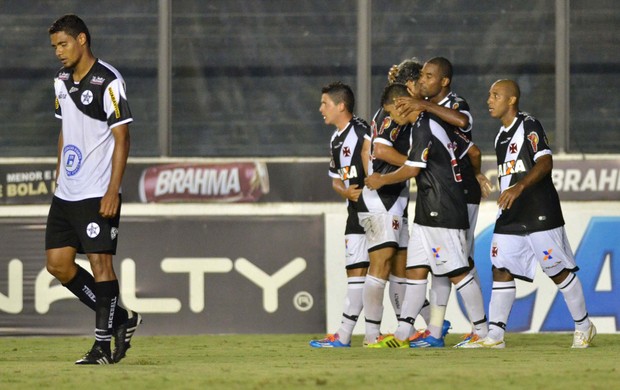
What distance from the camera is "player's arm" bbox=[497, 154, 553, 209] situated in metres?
9.16

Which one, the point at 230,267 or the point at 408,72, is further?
the point at 230,267

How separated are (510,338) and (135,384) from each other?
535 centimetres

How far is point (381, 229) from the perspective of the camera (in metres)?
9.80

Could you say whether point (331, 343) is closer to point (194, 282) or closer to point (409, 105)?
point (409, 105)

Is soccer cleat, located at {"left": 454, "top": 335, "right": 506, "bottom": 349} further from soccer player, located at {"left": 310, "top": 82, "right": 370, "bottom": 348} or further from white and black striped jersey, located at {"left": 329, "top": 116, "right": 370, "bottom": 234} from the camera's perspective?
white and black striped jersey, located at {"left": 329, "top": 116, "right": 370, "bottom": 234}

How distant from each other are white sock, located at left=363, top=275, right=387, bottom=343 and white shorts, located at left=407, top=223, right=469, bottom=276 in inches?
17.0

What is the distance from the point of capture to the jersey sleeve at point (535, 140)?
30.9 feet

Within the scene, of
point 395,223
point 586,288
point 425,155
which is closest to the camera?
point 425,155

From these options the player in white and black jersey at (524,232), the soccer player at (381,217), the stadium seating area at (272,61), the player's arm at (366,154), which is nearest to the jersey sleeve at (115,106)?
the soccer player at (381,217)

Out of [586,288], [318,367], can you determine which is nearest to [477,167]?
[586,288]

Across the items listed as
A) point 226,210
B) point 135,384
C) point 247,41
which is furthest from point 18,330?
point 135,384

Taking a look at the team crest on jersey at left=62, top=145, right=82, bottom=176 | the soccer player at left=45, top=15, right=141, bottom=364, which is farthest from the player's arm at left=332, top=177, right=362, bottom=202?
the team crest on jersey at left=62, top=145, right=82, bottom=176

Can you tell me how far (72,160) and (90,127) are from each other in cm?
22

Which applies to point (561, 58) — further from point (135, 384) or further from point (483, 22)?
point (135, 384)
